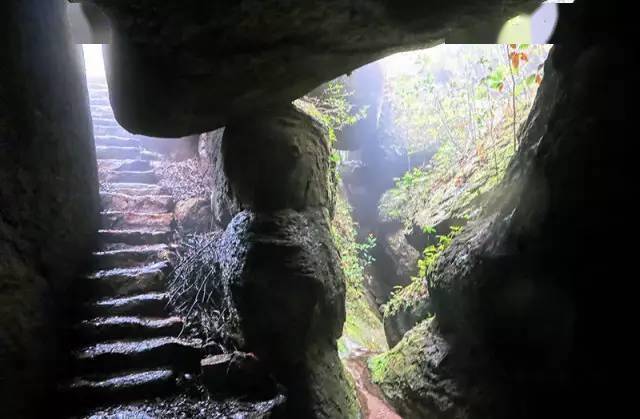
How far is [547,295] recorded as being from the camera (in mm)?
2473

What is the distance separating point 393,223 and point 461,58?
383cm

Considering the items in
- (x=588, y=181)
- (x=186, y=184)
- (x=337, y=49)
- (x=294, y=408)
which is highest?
(x=337, y=49)

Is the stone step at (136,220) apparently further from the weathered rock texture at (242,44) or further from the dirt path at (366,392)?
the dirt path at (366,392)

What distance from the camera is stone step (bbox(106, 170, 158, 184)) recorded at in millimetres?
5988

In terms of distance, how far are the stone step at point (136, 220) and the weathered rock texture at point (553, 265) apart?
3.62 m

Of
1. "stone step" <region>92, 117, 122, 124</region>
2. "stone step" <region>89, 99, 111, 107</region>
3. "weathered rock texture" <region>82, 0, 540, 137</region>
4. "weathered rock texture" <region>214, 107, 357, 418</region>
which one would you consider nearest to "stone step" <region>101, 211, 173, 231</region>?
"weathered rock texture" <region>214, 107, 357, 418</region>

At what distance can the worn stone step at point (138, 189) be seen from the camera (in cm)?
570

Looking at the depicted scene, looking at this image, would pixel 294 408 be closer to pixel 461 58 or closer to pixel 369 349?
pixel 369 349

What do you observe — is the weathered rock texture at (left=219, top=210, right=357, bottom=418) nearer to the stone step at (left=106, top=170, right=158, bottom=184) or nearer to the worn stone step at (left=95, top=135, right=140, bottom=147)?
the stone step at (left=106, top=170, right=158, bottom=184)

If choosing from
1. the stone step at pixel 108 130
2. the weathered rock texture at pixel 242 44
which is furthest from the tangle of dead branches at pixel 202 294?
the stone step at pixel 108 130

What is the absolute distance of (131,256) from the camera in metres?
4.30

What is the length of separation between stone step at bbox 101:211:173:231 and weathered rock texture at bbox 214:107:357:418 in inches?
59.4

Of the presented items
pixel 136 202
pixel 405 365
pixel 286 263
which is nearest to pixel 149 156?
pixel 136 202

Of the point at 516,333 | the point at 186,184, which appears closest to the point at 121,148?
the point at 186,184
